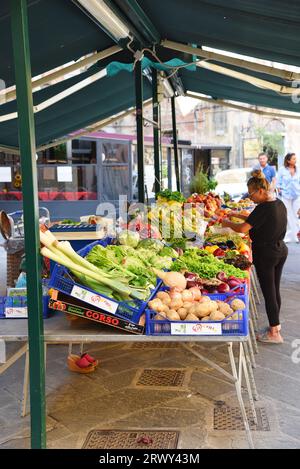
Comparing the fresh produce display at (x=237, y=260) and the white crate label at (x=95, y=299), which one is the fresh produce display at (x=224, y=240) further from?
the white crate label at (x=95, y=299)

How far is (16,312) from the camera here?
3352 mm

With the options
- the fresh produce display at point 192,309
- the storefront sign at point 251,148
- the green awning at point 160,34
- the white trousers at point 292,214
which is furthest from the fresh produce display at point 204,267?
the storefront sign at point 251,148

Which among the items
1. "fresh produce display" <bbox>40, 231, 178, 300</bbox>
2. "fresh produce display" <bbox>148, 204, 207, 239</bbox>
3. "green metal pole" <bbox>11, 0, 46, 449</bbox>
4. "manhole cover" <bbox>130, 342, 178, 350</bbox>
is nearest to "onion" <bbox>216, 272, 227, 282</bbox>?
"fresh produce display" <bbox>40, 231, 178, 300</bbox>

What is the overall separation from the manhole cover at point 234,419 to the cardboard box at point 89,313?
3.37 feet

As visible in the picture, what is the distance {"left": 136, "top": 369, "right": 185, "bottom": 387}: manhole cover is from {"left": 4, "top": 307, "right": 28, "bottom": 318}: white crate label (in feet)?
4.43

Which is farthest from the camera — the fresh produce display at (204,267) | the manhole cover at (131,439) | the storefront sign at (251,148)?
the storefront sign at (251,148)

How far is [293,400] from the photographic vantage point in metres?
3.90

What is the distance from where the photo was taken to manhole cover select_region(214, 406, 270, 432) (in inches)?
137

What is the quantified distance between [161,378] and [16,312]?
1562 mm

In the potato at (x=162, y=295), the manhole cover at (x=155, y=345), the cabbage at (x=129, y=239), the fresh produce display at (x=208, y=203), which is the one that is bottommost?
the manhole cover at (x=155, y=345)

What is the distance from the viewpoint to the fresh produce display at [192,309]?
3012 mm

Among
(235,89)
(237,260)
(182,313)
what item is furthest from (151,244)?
(235,89)

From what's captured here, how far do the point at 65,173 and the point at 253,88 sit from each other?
721 centimetres

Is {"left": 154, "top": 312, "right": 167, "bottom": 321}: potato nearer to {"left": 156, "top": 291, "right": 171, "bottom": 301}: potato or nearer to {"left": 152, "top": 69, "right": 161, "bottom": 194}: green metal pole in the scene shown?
{"left": 156, "top": 291, "right": 171, "bottom": 301}: potato
